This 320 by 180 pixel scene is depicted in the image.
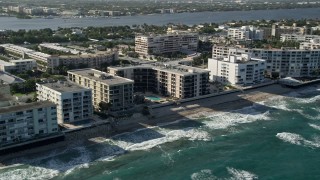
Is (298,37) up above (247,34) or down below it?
below

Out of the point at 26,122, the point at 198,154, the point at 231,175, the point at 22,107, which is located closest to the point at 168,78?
the point at 198,154

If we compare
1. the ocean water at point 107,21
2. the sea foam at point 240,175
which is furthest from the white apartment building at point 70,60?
the ocean water at point 107,21

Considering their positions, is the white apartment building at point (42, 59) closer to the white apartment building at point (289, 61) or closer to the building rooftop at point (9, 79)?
the building rooftop at point (9, 79)

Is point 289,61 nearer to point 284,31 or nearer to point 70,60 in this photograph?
point 70,60

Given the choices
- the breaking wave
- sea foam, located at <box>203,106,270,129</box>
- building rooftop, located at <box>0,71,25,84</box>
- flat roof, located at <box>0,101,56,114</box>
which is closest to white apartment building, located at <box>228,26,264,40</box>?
sea foam, located at <box>203,106,270,129</box>

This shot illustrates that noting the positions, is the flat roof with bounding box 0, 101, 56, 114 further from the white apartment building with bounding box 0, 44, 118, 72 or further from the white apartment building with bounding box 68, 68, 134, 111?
the white apartment building with bounding box 0, 44, 118, 72
